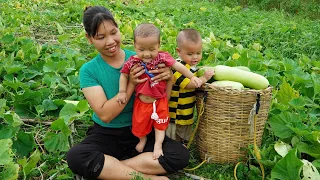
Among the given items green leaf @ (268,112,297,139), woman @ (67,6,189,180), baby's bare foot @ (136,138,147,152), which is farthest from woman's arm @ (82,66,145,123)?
green leaf @ (268,112,297,139)

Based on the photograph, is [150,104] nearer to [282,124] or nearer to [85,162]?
[85,162]

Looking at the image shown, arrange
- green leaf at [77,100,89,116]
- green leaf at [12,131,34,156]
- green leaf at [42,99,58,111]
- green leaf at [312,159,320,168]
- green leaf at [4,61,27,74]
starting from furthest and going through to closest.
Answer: green leaf at [4,61,27,74] < green leaf at [42,99,58,111] < green leaf at [77,100,89,116] < green leaf at [12,131,34,156] < green leaf at [312,159,320,168]


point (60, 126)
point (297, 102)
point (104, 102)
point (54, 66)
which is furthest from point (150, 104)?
point (54, 66)

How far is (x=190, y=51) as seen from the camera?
A: 2.71 meters

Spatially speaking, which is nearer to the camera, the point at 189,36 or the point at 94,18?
the point at 94,18

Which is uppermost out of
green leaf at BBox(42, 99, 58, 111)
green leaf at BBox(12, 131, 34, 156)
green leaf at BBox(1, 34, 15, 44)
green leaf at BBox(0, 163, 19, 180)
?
green leaf at BBox(1, 34, 15, 44)

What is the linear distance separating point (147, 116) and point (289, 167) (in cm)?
90

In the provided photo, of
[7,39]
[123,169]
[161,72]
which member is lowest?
[123,169]

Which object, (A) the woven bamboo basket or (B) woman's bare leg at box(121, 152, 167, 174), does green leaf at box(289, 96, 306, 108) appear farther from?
(B) woman's bare leg at box(121, 152, 167, 174)

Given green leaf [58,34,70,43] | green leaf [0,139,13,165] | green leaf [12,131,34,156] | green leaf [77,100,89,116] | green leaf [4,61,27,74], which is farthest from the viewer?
green leaf [58,34,70,43]

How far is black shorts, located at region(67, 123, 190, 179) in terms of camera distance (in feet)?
8.49

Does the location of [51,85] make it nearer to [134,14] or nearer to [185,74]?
[185,74]

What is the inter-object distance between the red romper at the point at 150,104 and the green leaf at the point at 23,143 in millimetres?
730

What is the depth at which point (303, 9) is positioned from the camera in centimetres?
933
